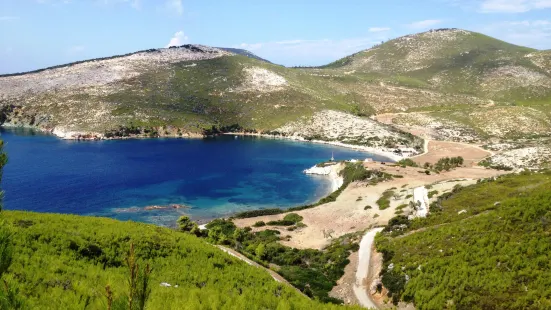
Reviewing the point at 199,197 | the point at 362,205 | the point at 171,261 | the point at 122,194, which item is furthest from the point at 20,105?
the point at 171,261

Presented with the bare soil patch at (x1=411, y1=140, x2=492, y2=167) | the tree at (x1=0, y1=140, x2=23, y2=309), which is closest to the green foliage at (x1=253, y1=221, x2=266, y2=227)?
the tree at (x1=0, y1=140, x2=23, y2=309)

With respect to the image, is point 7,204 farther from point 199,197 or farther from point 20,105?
point 20,105

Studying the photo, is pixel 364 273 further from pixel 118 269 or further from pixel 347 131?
pixel 347 131

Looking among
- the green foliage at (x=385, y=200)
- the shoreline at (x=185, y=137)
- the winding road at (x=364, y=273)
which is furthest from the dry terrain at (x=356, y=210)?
the shoreline at (x=185, y=137)

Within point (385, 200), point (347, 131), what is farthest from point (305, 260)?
point (347, 131)

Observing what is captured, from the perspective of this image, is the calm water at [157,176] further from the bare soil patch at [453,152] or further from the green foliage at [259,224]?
the bare soil patch at [453,152]

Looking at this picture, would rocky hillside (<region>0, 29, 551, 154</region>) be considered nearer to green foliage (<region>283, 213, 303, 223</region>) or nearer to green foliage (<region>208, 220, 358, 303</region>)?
green foliage (<region>283, 213, 303, 223</region>)
